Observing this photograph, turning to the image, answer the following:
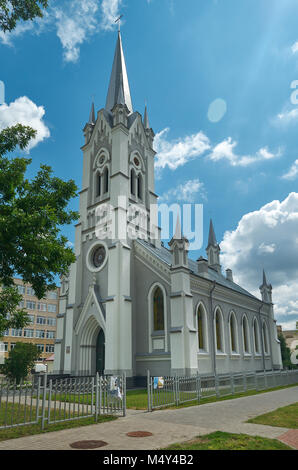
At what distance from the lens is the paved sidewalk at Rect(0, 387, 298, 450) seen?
312 inches

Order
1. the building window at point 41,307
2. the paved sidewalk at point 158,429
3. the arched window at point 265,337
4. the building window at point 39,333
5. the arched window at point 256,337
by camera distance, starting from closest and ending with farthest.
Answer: the paved sidewalk at point 158,429 → the arched window at point 256,337 → the arched window at point 265,337 → the building window at point 39,333 → the building window at point 41,307

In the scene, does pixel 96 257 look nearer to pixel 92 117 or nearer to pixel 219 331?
pixel 219 331

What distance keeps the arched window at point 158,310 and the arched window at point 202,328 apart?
3.44 meters

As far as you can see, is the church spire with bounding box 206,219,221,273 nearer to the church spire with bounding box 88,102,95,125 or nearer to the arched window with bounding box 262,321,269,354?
the arched window with bounding box 262,321,269,354

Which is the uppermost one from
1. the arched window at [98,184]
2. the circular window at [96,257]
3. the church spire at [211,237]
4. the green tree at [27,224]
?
the arched window at [98,184]

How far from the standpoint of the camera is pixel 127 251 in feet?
84.7

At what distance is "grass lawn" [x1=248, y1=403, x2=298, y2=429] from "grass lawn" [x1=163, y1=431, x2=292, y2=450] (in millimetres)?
2256

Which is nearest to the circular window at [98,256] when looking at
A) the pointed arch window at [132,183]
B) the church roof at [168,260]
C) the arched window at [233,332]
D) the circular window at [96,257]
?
the circular window at [96,257]

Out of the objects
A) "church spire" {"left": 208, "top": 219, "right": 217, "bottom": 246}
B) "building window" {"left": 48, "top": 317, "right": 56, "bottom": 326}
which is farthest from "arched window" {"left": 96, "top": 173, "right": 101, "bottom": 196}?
"building window" {"left": 48, "top": 317, "right": 56, "bottom": 326}

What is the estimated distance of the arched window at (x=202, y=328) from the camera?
2588 cm

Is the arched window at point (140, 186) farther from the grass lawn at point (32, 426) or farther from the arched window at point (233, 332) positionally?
the grass lawn at point (32, 426)

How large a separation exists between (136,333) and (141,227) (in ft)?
28.4
